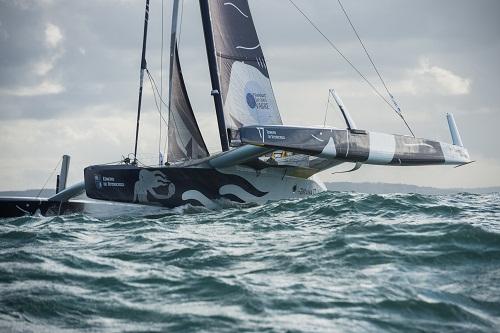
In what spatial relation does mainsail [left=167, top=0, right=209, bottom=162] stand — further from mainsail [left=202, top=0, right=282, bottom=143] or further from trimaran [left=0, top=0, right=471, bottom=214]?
mainsail [left=202, top=0, right=282, bottom=143]

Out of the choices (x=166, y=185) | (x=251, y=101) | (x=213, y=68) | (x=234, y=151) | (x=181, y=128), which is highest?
(x=213, y=68)

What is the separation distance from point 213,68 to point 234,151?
286 centimetres

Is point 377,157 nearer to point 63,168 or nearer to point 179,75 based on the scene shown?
point 179,75

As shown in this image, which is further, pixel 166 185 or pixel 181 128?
pixel 181 128

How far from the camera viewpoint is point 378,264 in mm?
6633

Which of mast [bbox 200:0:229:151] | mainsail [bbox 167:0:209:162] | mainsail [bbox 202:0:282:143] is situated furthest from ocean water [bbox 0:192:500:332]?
mainsail [bbox 202:0:282:143]

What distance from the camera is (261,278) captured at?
242 inches

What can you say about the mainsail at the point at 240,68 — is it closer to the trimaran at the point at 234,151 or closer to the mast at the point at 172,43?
the trimaran at the point at 234,151

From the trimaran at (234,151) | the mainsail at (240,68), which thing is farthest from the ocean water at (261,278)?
the mainsail at (240,68)

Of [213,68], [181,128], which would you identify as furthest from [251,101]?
[181,128]

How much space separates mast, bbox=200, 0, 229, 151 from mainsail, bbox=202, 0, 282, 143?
11cm

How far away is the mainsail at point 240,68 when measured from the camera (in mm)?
16531

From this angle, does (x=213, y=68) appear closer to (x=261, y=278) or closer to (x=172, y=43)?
(x=172, y=43)

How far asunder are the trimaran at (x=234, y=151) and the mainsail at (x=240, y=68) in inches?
1.0
